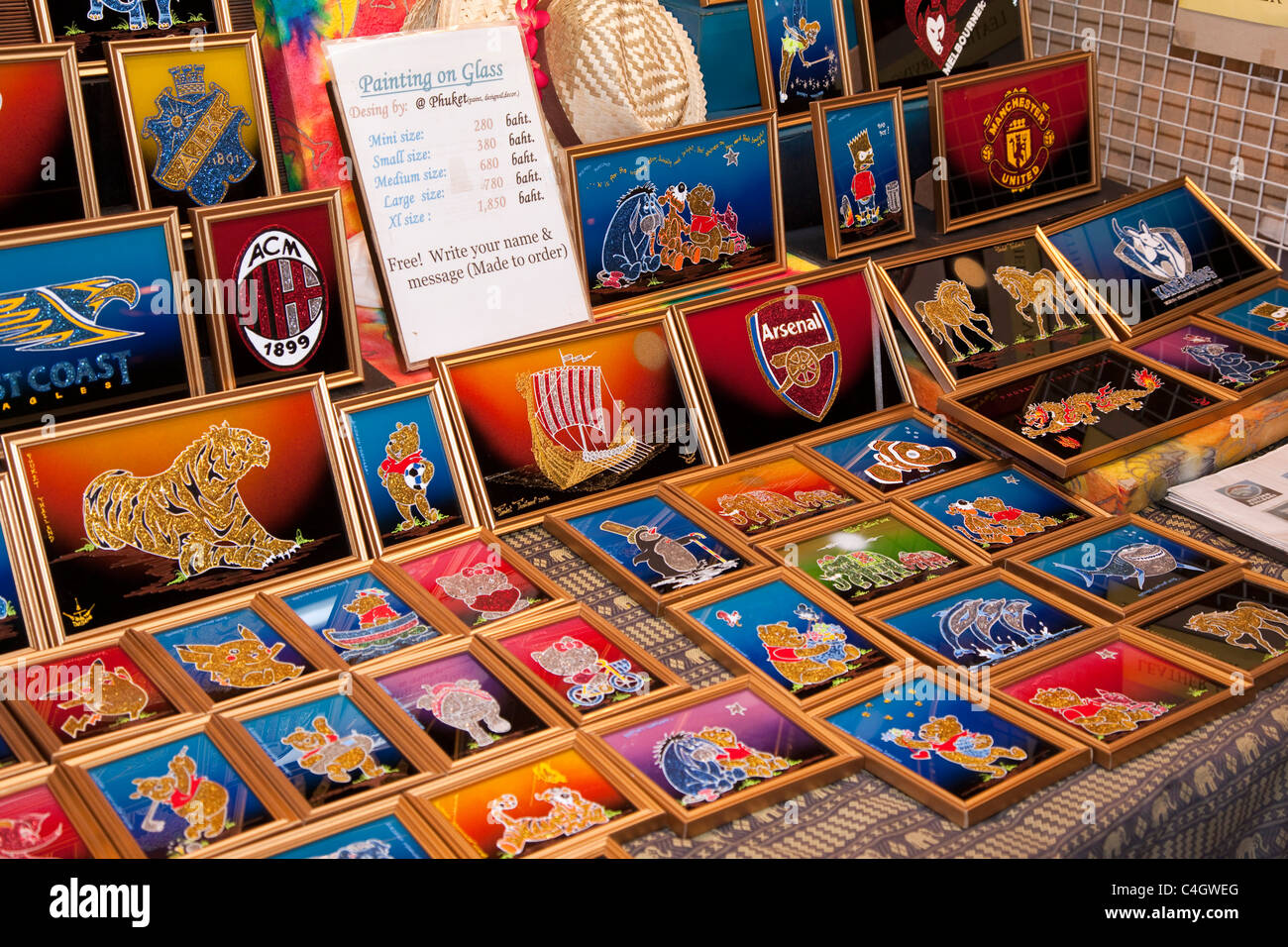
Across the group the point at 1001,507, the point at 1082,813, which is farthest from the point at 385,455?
the point at 1082,813

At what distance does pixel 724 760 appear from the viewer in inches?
69.8

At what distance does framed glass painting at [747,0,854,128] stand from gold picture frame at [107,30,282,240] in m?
1.08

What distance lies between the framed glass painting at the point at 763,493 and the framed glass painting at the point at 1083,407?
1.13 ft

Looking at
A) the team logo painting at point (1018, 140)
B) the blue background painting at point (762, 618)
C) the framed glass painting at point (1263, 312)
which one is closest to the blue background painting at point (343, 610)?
the blue background painting at point (762, 618)

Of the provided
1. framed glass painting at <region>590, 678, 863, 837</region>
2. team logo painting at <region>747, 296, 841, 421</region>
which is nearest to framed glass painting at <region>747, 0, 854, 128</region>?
team logo painting at <region>747, 296, 841, 421</region>

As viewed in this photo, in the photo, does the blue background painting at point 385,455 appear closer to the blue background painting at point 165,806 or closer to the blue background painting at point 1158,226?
the blue background painting at point 165,806

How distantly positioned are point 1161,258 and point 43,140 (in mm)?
2346

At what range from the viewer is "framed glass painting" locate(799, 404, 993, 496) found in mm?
2424

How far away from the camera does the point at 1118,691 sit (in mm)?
1937

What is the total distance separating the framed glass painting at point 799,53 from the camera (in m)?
2.72

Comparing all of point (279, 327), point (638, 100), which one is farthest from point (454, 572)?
point (638, 100)

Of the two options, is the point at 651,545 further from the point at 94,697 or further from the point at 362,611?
the point at 94,697

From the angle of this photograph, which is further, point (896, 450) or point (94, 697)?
point (896, 450)

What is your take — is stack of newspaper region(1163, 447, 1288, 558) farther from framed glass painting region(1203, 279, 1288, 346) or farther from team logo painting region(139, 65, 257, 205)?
team logo painting region(139, 65, 257, 205)
